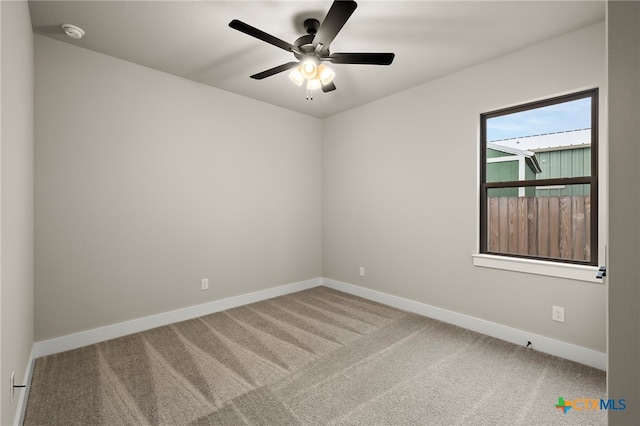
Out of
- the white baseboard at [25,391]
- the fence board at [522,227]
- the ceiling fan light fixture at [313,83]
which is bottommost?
the white baseboard at [25,391]

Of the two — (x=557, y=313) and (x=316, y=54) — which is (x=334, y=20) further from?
(x=557, y=313)

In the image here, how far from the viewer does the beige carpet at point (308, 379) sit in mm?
1795

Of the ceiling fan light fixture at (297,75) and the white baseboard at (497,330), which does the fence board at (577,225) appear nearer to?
the white baseboard at (497,330)

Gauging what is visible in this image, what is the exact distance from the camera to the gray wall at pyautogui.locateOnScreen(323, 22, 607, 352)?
2430 millimetres

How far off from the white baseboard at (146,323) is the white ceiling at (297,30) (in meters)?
2.66

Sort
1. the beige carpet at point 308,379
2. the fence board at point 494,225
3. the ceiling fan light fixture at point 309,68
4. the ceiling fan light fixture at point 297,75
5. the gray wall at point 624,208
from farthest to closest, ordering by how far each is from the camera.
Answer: the fence board at point 494,225 → the ceiling fan light fixture at point 297,75 → the ceiling fan light fixture at point 309,68 → the beige carpet at point 308,379 → the gray wall at point 624,208

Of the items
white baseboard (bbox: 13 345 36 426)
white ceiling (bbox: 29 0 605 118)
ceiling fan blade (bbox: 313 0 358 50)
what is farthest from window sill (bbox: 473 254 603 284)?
white baseboard (bbox: 13 345 36 426)

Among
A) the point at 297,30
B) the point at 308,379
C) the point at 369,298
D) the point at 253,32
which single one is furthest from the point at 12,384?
the point at 369,298

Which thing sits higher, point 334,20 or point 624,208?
point 334,20

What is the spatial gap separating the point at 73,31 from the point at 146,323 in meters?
2.75

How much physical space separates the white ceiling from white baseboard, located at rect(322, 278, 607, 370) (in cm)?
265

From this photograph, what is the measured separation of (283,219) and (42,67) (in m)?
2.93

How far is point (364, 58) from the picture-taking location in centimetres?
220
